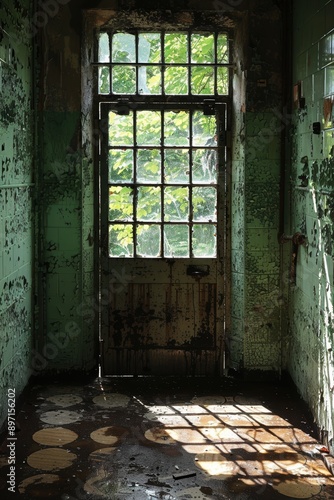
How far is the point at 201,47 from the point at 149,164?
38.2 inches

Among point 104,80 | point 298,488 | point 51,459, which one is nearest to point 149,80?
point 104,80

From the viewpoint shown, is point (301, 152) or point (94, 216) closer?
point (301, 152)

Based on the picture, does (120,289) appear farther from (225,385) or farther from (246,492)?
(246,492)

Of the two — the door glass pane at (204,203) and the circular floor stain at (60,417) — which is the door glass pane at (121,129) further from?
the circular floor stain at (60,417)

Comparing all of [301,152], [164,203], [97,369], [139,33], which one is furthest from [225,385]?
[139,33]

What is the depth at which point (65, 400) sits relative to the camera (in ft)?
15.4

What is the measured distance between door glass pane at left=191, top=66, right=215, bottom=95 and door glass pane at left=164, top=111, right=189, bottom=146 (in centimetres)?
20

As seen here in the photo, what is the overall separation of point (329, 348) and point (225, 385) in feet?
4.78

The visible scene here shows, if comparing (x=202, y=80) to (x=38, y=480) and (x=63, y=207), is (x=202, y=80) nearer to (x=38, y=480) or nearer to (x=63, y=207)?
(x=63, y=207)

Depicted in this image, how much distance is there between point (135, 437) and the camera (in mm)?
4051

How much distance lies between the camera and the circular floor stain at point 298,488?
3.34 metres

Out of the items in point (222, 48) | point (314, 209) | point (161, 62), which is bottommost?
point (314, 209)

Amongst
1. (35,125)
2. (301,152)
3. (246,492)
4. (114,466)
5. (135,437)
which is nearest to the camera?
(246,492)

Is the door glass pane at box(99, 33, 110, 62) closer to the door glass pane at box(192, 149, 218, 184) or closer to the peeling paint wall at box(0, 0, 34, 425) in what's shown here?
the peeling paint wall at box(0, 0, 34, 425)
